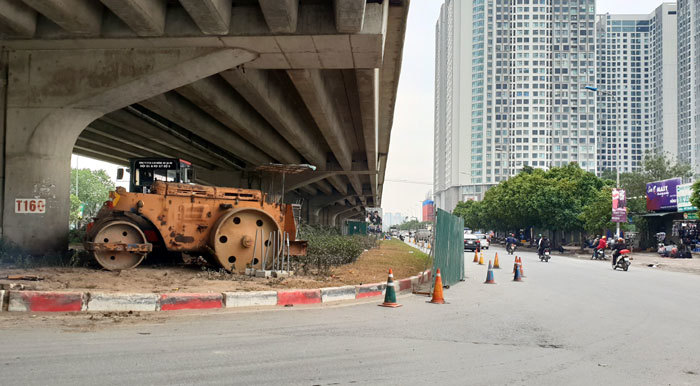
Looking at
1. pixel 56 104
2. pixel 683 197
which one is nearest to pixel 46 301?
pixel 56 104

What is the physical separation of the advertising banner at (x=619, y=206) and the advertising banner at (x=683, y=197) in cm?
787

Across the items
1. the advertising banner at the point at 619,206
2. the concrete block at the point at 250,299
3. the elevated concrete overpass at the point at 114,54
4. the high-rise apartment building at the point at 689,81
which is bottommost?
the concrete block at the point at 250,299

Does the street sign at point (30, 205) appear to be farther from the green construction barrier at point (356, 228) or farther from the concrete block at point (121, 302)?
the green construction barrier at point (356, 228)

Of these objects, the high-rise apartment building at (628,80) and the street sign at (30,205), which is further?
the high-rise apartment building at (628,80)

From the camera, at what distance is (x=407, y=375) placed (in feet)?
16.7

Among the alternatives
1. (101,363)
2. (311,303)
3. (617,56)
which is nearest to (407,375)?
(101,363)

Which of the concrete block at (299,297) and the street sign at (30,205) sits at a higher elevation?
the street sign at (30,205)

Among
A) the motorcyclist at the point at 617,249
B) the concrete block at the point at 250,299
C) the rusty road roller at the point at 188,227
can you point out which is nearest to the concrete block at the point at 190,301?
the concrete block at the point at 250,299

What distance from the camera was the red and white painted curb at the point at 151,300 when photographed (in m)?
7.60

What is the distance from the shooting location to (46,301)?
7625mm

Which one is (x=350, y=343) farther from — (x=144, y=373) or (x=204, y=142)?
(x=204, y=142)

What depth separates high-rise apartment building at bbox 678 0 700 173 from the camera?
5305 inches

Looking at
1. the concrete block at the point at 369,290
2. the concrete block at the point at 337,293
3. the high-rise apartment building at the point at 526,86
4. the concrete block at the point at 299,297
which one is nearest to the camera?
the concrete block at the point at 299,297

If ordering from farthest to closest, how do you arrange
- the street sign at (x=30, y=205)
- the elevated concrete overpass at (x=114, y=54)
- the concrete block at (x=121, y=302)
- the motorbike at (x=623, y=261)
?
the motorbike at (x=623, y=261), the street sign at (x=30, y=205), the elevated concrete overpass at (x=114, y=54), the concrete block at (x=121, y=302)
